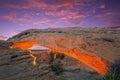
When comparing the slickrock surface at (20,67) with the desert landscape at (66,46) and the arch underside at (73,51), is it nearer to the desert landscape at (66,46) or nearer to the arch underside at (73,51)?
the desert landscape at (66,46)

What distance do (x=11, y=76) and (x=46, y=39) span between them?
2.77 m

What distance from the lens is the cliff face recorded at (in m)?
9.60

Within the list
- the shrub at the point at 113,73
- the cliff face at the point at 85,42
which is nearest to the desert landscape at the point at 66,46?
the cliff face at the point at 85,42

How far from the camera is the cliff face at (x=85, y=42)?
9.60m

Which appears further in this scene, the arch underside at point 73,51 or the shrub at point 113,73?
the shrub at point 113,73

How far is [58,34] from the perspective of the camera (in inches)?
390

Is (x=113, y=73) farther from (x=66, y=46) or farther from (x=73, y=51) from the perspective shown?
(x=66, y=46)

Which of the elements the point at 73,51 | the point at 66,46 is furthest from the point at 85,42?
the point at 66,46

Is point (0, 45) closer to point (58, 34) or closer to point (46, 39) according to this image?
point (46, 39)

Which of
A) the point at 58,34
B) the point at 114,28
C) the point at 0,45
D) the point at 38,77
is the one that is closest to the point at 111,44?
the point at 114,28

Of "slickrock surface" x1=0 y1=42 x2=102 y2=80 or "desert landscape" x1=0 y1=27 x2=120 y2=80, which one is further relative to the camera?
"slickrock surface" x1=0 y1=42 x2=102 y2=80

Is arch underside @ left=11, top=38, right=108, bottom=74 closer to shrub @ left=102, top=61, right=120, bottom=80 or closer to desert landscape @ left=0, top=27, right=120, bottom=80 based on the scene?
desert landscape @ left=0, top=27, right=120, bottom=80

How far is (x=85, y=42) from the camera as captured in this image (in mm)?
9719

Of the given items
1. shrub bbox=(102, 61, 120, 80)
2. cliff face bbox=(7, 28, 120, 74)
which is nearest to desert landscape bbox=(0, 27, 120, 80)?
cliff face bbox=(7, 28, 120, 74)
